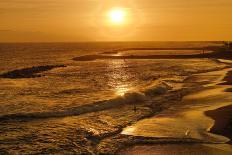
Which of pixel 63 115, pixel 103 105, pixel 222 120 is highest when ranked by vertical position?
pixel 222 120

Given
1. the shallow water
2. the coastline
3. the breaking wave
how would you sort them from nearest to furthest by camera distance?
the shallow water < the coastline < the breaking wave

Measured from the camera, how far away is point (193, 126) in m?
20.6

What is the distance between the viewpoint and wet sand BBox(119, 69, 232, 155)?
16652mm

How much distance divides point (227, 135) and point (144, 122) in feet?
17.4

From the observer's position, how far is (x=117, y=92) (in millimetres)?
34375

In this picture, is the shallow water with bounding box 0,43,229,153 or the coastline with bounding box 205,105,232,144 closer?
the shallow water with bounding box 0,43,229,153

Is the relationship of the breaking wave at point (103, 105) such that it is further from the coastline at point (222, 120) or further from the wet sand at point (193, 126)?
the coastline at point (222, 120)

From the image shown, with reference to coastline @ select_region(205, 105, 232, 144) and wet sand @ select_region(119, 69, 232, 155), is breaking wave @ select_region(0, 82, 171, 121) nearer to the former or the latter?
wet sand @ select_region(119, 69, 232, 155)

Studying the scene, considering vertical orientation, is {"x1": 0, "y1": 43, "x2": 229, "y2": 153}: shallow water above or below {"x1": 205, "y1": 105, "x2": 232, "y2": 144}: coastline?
below

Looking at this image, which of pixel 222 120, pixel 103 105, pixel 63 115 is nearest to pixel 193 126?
pixel 222 120

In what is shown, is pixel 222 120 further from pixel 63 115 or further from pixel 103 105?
pixel 63 115

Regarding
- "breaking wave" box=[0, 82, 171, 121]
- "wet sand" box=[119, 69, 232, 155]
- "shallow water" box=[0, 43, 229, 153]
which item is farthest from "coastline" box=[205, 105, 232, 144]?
"breaking wave" box=[0, 82, 171, 121]

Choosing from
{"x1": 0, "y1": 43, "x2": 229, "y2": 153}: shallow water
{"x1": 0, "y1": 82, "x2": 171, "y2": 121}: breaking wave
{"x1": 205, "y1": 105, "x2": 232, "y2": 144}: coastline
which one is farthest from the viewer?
{"x1": 0, "y1": 82, "x2": 171, "y2": 121}: breaking wave

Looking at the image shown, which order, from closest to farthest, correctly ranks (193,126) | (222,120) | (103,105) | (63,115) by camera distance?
(193,126) → (222,120) → (63,115) → (103,105)
